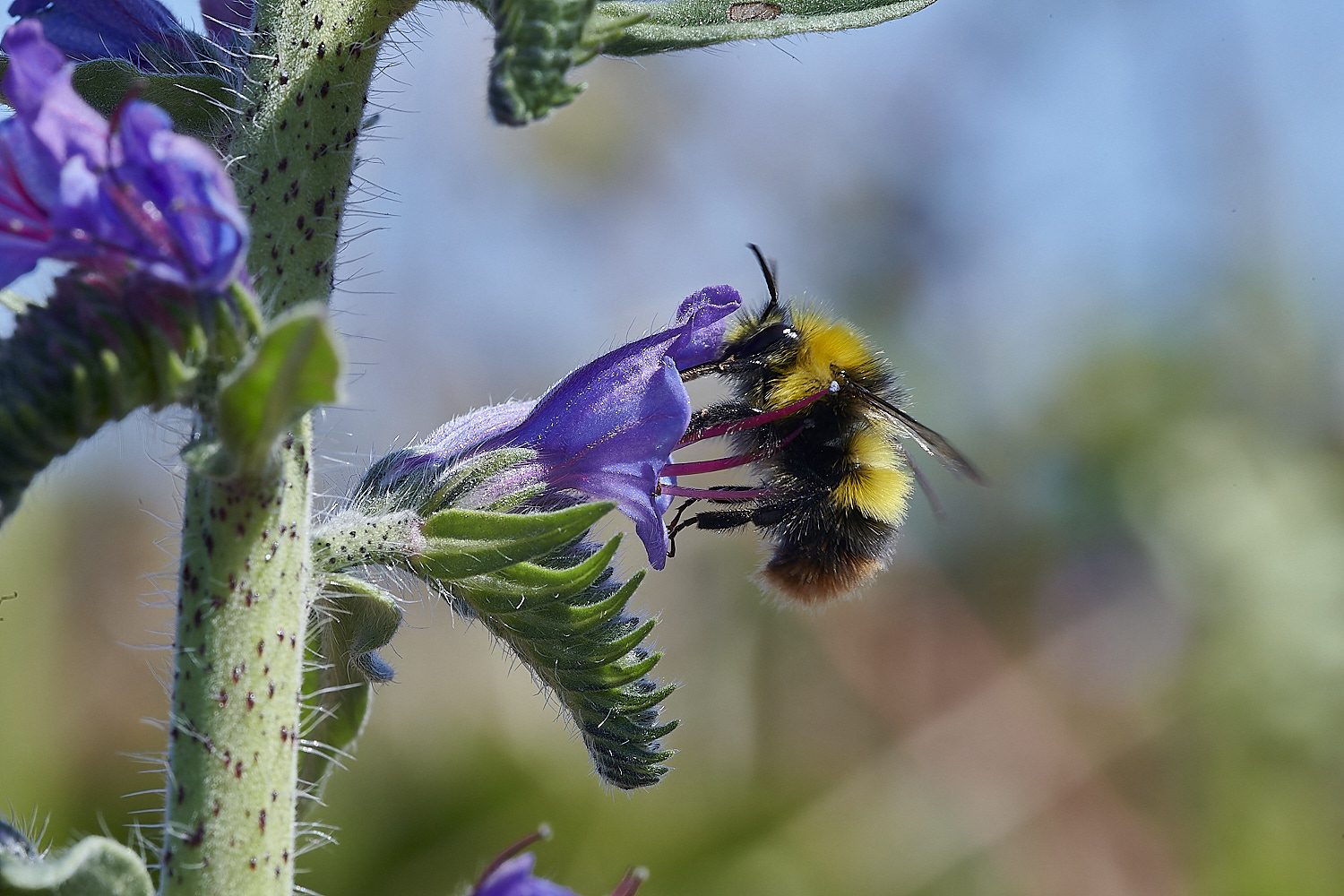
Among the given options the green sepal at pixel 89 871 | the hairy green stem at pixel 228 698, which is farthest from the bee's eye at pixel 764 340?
the green sepal at pixel 89 871

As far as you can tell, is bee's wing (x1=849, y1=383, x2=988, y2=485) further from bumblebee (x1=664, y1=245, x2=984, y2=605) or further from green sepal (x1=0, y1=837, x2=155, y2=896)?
green sepal (x1=0, y1=837, x2=155, y2=896)

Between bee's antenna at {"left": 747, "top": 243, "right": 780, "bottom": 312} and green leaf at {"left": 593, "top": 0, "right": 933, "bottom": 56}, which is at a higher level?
green leaf at {"left": 593, "top": 0, "right": 933, "bottom": 56}

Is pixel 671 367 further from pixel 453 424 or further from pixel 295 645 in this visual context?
pixel 295 645

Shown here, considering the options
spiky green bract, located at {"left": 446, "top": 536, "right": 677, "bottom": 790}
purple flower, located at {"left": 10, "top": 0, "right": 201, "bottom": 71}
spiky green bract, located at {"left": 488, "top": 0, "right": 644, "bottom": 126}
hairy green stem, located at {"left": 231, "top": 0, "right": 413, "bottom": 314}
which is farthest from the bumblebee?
purple flower, located at {"left": 10, "top": 0, "right": 201, "bottom": 71}

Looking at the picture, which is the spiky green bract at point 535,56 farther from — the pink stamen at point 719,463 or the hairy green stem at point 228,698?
the pink stamen at point 719,463

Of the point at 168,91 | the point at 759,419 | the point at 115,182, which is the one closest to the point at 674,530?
the point at 759,419

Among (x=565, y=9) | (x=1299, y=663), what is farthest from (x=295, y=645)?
(x=1299, y=663)

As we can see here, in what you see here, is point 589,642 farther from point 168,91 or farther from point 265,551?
point 168,91
